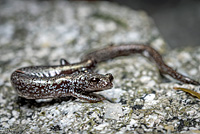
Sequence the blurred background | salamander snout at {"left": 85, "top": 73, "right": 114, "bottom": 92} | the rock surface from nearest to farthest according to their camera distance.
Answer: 1. the rock surface
2. salamander snout at {"left": 85, "top": 73, "right": 114, "bottom": 92}
3. the blurred background

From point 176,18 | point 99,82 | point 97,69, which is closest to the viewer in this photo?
point 99,82

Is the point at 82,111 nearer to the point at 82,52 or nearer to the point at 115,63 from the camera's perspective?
the point at 115,63

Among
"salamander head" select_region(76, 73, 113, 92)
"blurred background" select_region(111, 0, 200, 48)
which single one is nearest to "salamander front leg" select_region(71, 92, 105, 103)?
"salamander head" select_region(76, 73, 113, 92)

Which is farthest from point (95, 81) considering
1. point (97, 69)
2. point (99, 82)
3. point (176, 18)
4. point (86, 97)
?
point (176, 18)

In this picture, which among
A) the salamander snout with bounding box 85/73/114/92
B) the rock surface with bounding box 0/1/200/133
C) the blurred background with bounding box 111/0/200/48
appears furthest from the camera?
the blurred background with bounding box 111/0/200/48

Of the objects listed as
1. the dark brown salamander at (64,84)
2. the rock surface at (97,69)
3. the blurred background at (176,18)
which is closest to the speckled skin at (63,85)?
the dark brown salamander at (64,84)

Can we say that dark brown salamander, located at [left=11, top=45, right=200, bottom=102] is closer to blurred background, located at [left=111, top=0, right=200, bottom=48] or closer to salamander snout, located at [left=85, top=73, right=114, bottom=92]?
salamander snout, located at [left=85, top=73, right=114, bottom=92]

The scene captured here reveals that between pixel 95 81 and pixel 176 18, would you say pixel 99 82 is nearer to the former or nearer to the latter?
pixel 95 81
